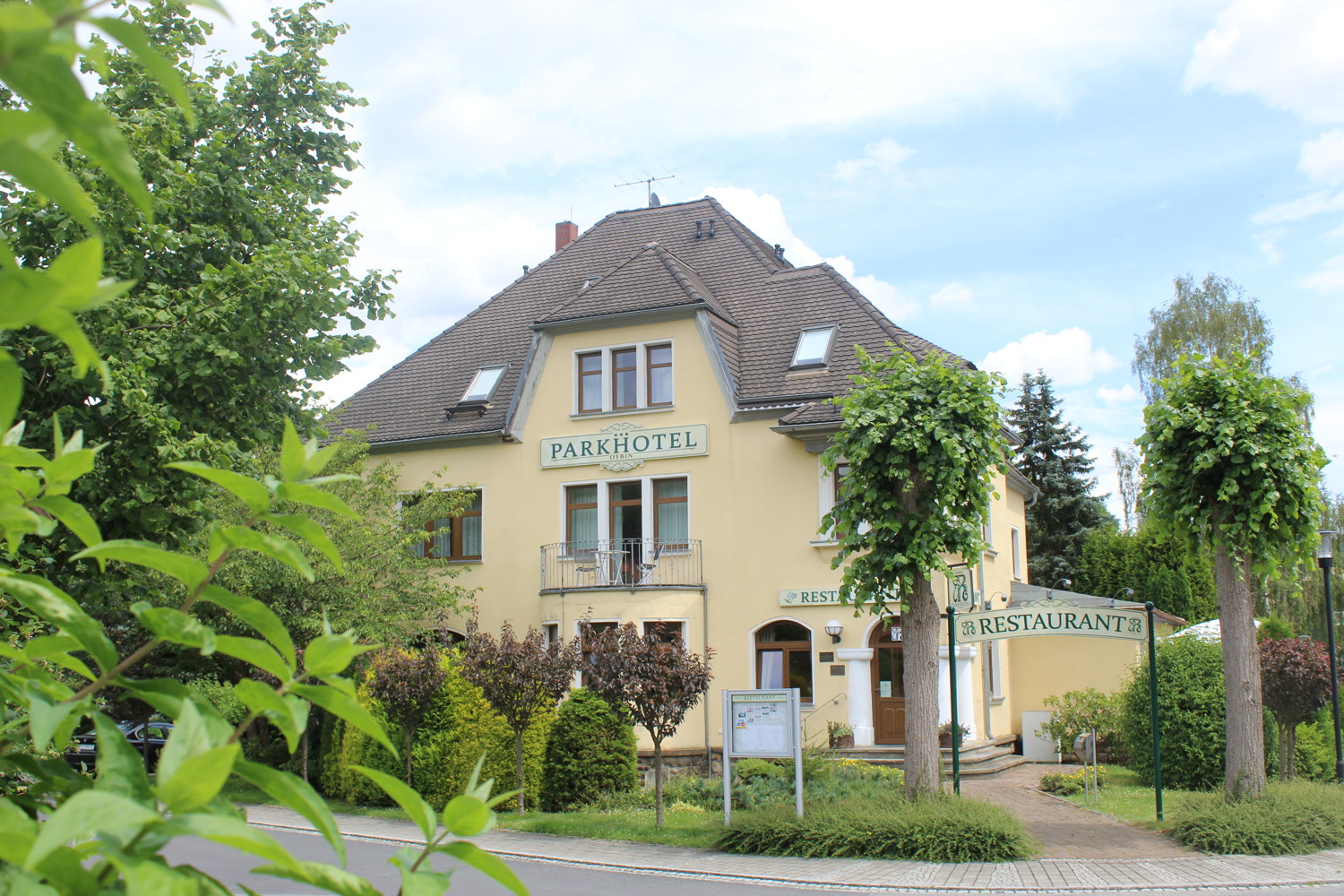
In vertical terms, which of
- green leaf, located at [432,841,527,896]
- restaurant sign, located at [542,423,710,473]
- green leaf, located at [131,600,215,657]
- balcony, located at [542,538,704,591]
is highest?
restaurant sign, located at [542,423,710,473]

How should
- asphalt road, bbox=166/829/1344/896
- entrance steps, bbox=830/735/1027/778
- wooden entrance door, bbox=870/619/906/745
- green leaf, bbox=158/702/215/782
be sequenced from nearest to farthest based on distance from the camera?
green leaf, bbox=158/702/215/782, asphalt road, bbox=166/829/1344/896, entrance steps, bbox=830/735/1027/778, wooden entrance door, bbox=870/619/906/745

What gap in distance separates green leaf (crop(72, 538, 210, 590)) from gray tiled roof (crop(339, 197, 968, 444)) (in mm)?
20682

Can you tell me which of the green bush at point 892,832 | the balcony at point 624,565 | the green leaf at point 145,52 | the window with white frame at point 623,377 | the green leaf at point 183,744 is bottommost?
the green bush at point 892,832

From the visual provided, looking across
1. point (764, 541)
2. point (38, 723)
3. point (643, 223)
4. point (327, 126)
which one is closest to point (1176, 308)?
point (643, 223)

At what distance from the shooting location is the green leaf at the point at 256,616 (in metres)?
→ 1.05

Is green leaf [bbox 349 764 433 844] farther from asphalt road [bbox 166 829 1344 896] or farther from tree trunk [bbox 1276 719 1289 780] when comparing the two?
tree trunk [bbox 1276 719 1289 780]

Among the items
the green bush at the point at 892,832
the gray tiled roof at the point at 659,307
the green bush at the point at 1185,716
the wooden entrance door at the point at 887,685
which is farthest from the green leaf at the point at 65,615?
the wooden entrance door at the point at 887,685

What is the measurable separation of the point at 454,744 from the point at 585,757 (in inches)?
81.9

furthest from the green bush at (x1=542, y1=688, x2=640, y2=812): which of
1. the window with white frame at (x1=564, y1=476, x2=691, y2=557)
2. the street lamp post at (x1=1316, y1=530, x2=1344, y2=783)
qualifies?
the street lamp post at (x1=1316, y1=530, x2=1344, y2=783)

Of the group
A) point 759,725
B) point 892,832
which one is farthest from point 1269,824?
point 759,725

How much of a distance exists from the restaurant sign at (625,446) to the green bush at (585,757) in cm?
631

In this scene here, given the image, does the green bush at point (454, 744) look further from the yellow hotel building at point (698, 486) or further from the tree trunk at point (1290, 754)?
the tree trunk at point (1290, 754)

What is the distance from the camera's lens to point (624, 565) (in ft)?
76.8

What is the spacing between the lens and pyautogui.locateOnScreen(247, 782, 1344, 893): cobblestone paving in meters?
11.1
